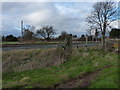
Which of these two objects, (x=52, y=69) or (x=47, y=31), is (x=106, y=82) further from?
(x=47, y=31)

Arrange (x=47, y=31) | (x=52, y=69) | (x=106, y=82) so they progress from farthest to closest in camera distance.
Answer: (x=47, y=31) < (x=52, y=69) < (x=106, y=82)

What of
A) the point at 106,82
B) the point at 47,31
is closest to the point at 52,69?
the point at 106,82

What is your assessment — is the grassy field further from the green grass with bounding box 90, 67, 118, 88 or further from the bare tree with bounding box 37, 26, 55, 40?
the bare tree with bounding box 37, 26, 55, 40

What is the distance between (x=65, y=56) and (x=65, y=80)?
24.7 ft

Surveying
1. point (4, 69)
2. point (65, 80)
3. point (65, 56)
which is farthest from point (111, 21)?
point (65, 80)

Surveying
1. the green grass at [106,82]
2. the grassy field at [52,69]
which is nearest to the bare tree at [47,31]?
the grassy field at [52,69]

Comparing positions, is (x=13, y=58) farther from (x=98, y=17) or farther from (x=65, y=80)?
(x=98, y=17)

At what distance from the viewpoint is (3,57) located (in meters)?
14.3

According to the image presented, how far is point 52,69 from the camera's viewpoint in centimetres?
1059

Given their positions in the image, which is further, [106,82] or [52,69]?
[52,69]

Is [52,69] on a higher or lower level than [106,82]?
lower

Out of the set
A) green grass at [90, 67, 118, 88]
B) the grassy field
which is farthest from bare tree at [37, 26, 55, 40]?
green grass at [90, 67, 118, 88]

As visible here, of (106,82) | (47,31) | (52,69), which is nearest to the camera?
(106,82)

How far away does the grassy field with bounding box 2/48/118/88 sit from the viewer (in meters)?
6.44
